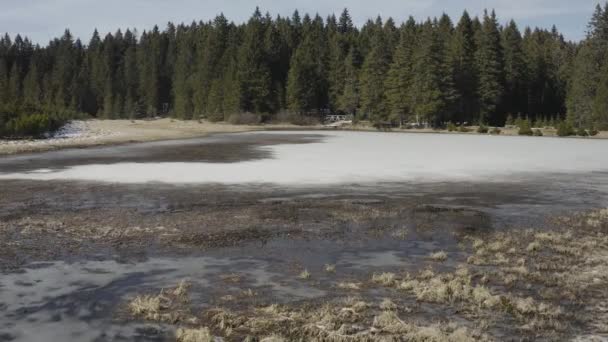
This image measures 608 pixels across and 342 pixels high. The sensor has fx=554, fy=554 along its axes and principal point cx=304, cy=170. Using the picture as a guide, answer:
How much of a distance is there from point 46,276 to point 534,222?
1113 cm

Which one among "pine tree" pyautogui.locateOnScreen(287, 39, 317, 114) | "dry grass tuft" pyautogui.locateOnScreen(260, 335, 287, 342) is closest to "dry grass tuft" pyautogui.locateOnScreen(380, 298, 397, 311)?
"dry grass tuft" pyautogui.locateOnScreen(260, 335, 287, 342)

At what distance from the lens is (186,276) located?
9312 millimetres

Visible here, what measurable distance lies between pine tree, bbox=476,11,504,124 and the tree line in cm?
Result: 19

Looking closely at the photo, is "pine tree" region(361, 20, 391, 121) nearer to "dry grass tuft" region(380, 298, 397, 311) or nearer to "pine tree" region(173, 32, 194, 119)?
"pine tree" region(173, 32, 194, 119)

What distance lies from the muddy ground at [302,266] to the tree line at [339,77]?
38.1 metres

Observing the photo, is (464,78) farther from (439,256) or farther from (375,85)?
(439,256)

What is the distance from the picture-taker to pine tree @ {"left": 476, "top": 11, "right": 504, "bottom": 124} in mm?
77938

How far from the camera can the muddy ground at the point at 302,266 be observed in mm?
7109

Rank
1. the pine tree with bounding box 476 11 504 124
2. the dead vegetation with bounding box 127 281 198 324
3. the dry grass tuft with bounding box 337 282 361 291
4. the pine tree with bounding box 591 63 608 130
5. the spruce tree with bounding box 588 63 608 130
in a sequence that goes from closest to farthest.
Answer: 1. the dead vegetation with bounding box 127 281 198 324
2. the dry grass tuft with bounding box 337 282 361 291
3. the spruce tree with bounding box 588 63 608 130
4. the pine tree with bounding box 591 63 608 130
5. the pine tree with bounding box 476 11 504 124

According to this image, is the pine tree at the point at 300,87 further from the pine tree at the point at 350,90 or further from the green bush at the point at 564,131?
the green bush at the point at 564,131

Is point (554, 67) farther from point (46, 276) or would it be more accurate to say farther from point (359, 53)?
point (46, 276)

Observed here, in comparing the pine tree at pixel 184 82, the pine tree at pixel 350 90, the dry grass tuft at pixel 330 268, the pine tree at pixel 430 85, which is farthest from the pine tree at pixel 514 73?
the dry grass tuft at pixel 330 268

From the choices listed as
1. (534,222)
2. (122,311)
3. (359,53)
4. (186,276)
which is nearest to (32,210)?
(186,276)

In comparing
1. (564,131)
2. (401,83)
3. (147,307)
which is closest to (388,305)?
(147,307)
